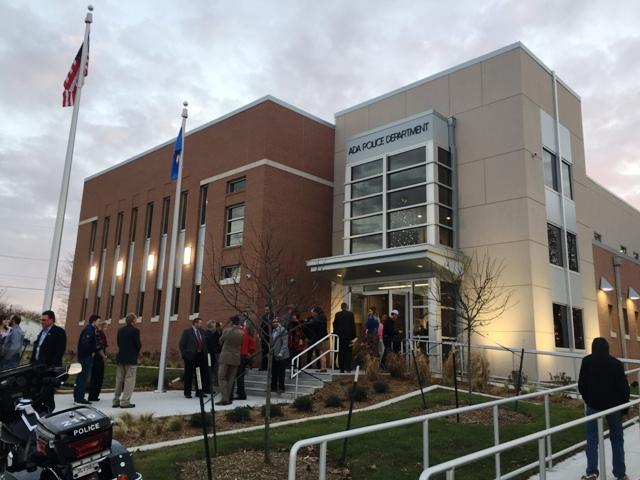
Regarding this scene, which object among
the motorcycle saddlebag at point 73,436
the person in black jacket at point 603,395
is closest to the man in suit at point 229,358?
the person in black jacket at point 603,395

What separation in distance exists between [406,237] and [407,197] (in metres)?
1.48

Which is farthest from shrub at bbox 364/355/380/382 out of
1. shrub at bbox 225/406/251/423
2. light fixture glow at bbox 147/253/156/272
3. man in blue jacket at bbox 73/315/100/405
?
light fixture glow at bbox 147/253/156/272

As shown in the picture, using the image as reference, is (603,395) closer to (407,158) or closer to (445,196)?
(445,196)

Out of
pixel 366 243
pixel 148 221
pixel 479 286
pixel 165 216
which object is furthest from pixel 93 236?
pixel 479 286

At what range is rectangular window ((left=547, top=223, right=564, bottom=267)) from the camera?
65.4ft

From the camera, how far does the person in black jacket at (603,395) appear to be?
680cm

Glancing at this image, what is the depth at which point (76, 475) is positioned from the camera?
4430 millimetres

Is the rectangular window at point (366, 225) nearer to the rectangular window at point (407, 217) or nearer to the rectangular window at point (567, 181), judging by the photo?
the rectangular window at point (407, 217)

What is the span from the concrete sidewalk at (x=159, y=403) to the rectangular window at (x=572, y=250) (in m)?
12.8

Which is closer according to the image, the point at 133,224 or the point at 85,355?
the point at 85,355

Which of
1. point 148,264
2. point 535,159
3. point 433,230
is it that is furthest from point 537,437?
point 148,264

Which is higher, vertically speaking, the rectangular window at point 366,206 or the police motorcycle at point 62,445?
the rectangular window at point 366,206

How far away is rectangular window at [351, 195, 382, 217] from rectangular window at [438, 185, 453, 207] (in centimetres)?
230

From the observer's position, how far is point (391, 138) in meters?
21.1
